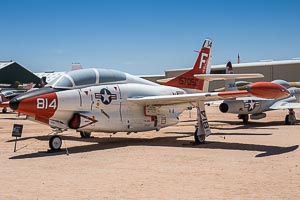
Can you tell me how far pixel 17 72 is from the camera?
68875 millimetres

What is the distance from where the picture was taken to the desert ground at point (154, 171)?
21.7ft

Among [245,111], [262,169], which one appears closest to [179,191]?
[262,169]

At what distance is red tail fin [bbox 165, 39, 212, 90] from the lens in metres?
17.3

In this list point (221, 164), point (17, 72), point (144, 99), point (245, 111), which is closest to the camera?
point (221, 164)

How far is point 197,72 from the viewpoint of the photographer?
1781cm

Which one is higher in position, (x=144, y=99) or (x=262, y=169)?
(x=144, y=99)

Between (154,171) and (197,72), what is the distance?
9875mm

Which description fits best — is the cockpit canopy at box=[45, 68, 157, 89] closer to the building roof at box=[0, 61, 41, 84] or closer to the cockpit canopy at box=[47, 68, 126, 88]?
the cockpit canopy at box=[47, 68, 126, 88]

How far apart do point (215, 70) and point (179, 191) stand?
230ft

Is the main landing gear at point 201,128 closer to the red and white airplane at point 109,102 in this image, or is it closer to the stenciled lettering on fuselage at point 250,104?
the red and white airplane at point 109,102

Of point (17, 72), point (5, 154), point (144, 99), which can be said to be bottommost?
point (5, 154)

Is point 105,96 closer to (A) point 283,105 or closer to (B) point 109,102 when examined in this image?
(B) point 109,102

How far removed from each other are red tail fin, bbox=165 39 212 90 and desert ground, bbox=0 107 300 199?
428 cm

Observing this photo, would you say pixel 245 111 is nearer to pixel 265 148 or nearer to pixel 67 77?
pixel 265 148
